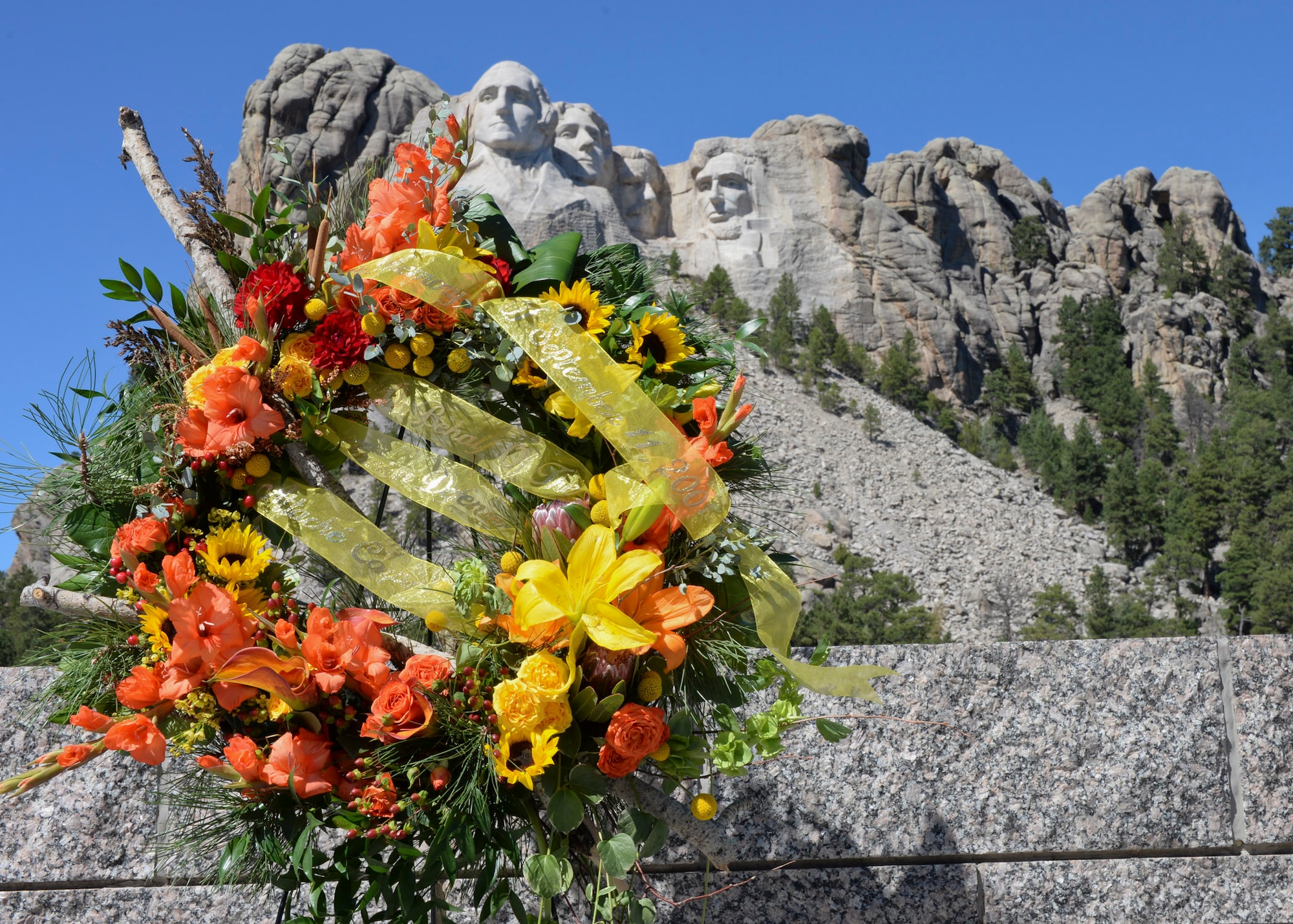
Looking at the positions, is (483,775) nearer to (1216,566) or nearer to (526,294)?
(526,294)

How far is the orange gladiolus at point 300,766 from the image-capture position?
4.87 feet

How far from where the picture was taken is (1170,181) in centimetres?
5741

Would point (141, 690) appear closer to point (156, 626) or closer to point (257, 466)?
point (156, 626)

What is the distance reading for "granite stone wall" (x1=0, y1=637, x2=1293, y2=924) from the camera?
85.7 inches

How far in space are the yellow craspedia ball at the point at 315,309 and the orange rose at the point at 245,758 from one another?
683 millimetres

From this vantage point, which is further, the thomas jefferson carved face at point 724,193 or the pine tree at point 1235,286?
the pine tree at point 1235,286

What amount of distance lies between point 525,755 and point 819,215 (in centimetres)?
4786

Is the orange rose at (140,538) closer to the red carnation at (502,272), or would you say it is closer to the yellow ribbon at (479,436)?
the yellow ribbon at (479,436)

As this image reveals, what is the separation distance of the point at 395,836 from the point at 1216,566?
37483mm

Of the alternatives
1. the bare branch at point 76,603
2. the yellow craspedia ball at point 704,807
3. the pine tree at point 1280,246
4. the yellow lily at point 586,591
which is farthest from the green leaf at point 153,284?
the pine tree at point 1280,246

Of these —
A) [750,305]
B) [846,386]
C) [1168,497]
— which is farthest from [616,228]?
[1168,497]

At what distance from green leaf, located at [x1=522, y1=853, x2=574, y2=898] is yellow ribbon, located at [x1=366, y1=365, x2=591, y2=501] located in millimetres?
549

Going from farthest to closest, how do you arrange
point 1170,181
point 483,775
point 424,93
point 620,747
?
point 1170,181
point 424,93
point 483,775
point 620,747

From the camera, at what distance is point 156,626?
156 centimetres
